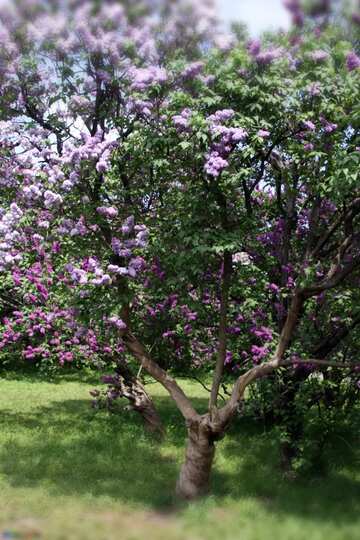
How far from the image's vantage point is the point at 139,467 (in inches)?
401

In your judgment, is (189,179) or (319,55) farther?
(189,179)

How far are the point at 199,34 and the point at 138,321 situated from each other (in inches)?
225

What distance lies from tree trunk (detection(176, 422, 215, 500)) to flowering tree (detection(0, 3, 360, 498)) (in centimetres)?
2

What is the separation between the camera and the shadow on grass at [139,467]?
880 cm

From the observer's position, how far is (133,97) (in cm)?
870

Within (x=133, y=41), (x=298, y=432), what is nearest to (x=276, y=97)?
(x=133, y=41)

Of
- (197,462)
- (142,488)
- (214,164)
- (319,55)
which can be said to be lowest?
(142,488)

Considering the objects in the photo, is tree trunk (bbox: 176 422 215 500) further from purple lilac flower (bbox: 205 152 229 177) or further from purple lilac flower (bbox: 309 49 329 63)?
purple lilac flower (bbox: 309 49 329 63)

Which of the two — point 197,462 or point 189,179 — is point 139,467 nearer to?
point 197,462

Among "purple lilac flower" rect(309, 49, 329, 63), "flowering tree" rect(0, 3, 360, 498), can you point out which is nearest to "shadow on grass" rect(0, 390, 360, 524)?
"flowering tree" rect(0, 3, 360, 498)

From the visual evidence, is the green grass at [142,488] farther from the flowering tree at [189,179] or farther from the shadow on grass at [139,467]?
the flowering tree at [189,179]

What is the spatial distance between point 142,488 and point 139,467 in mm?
968

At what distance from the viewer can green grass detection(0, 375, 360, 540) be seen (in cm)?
730

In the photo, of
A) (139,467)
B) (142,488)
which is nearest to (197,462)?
(142,488)
